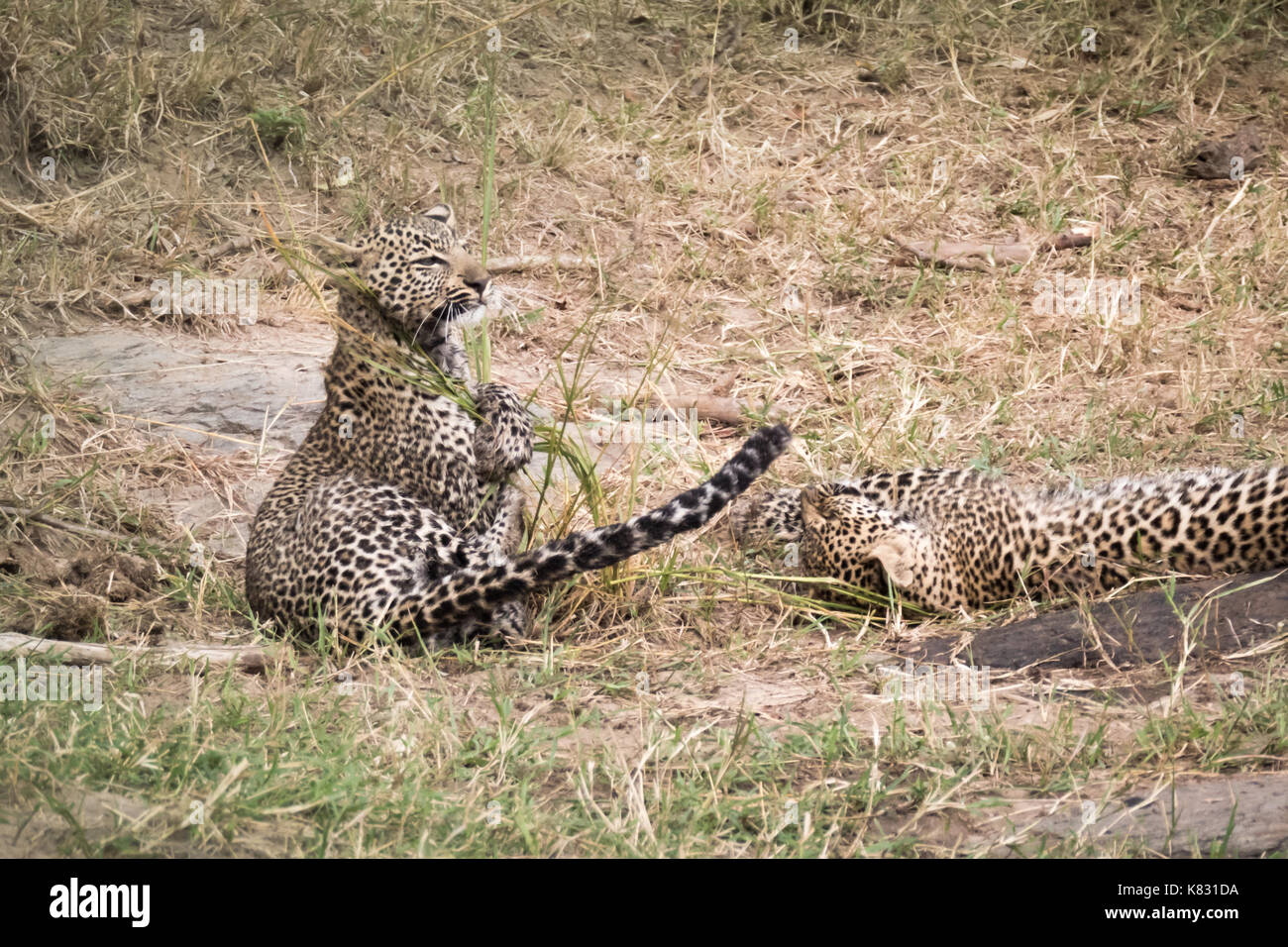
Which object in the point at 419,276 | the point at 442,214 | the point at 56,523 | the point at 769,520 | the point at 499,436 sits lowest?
the point at 56,523

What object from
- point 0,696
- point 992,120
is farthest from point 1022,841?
point 992,120

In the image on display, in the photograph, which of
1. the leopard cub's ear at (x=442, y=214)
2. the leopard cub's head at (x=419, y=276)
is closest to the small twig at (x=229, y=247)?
the leopard cub's ear at (x=442, y=214)

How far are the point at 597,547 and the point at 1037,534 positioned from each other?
218 centimetres

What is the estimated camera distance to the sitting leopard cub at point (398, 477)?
5660mm

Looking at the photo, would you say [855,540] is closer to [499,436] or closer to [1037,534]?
[1037,534]

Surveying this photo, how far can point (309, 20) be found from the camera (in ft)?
35.8

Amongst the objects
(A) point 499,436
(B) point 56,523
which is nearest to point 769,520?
(A) point 499,436

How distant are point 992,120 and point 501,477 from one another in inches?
239

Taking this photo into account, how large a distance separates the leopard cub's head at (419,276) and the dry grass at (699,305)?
54 cm

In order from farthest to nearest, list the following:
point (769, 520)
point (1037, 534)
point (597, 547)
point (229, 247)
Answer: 1. point (229, 247)
2. point (769, 520)
3. point (1037, 534)
4. point (597, 547)

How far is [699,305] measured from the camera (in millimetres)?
9078

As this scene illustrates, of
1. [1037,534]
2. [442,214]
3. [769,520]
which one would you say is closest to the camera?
[1037,534]

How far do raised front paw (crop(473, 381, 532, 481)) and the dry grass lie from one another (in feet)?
0.81

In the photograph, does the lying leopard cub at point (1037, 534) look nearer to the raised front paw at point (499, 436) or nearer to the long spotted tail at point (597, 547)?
the long spotted tail at point (597, 547)
